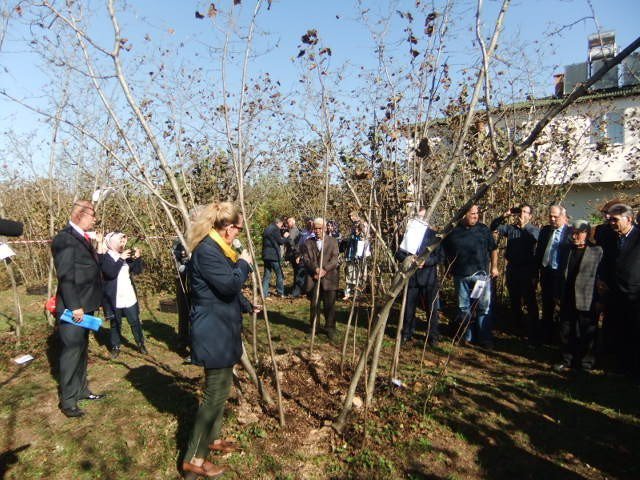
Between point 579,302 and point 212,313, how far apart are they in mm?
4255

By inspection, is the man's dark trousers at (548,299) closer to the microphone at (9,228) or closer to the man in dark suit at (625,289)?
the man in dark suit at (625,289)

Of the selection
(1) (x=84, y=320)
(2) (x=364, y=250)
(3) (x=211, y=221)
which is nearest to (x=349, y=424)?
(2) (x=364, y=250)

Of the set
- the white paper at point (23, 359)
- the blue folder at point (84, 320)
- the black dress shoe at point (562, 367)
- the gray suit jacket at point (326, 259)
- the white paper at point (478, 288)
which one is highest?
the gray suit jacket at point (326, 259)

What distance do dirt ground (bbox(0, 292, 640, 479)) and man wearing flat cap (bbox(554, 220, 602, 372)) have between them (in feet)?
0.80

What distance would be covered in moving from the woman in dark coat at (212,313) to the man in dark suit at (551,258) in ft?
14.8

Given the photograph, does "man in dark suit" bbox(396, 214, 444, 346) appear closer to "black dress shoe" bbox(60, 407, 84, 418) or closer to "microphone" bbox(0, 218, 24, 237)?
"black dress shoe" bbox(60, 407, 84, 418)

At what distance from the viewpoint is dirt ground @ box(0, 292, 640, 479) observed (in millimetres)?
3346

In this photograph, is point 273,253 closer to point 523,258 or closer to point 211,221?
point 523,258

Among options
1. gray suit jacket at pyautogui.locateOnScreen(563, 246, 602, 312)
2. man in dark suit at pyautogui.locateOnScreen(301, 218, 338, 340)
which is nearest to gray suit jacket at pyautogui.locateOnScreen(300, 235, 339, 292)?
man in dark suit at pyautogui.locateOnScreen(301, 218, 338, 340)

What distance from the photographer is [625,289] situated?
4.44m

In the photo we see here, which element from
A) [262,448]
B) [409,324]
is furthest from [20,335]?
[409,324]

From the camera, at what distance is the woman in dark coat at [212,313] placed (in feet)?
9.83

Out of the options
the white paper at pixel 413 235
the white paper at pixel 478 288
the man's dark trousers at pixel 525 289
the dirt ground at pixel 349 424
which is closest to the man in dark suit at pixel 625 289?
the dirt ground at pixel 349 424

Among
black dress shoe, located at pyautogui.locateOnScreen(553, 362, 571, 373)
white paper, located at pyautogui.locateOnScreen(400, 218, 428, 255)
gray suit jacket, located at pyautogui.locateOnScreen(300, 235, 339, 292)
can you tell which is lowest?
black dress shoe, located at pyautogui.locateOnScreen(553, 362, 571, 373)
